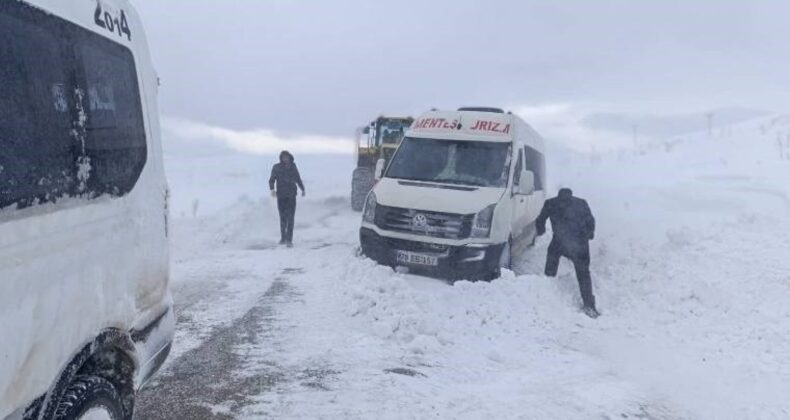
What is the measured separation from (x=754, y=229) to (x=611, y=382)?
26.3ft

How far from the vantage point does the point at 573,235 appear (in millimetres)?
8531

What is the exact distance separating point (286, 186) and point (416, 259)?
4919mm

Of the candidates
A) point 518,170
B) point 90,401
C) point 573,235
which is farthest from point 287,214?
point 90,401

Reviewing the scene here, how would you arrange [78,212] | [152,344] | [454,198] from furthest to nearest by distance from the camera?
1. [454,198]
2. [152,344]
3. [78,212]

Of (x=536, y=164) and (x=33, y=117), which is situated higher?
(x=33, y=117)

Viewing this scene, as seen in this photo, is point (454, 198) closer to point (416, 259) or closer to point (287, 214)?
point (416, 259)

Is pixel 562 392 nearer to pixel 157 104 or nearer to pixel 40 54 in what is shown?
pixel 157 104

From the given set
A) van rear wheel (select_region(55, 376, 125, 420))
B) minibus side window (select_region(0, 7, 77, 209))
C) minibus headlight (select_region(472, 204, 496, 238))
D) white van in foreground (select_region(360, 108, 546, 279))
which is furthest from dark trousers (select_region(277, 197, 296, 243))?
minibus side window (select_region(0, 7, 77, 209))

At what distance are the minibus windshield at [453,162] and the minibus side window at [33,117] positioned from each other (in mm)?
7103

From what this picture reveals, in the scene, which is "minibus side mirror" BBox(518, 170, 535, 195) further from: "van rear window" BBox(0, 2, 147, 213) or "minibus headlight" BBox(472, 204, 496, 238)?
"van rear window" BBox(0, 2, 147, 213)

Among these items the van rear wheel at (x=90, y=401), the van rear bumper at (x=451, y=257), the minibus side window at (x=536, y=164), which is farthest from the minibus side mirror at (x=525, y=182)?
the van rear wheel at (x=90, y=401)

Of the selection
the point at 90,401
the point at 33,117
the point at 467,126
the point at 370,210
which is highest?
the point at 33,117

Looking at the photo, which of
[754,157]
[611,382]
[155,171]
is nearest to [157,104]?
[155,171]

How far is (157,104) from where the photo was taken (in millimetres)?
3949
